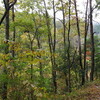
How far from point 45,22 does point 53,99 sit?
7.68 meters

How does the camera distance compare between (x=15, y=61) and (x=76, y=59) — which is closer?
(x=15, y=61)

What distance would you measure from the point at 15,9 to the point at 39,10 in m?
2.32

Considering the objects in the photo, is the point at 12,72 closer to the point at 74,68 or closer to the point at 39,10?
the point at 74,68

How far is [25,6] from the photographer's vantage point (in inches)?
463

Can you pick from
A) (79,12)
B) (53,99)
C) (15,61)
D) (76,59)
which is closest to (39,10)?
(79,12)

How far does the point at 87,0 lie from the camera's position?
12.3 metres

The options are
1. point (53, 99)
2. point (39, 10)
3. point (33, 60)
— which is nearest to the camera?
point (33, 60)

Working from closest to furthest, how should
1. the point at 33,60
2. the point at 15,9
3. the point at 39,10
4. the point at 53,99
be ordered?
the point at 33,60
the point at 53,99
the point at 15,9
the point at 39,10

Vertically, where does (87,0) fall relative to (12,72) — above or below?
above

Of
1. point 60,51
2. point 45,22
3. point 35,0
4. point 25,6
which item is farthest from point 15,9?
point 60,51

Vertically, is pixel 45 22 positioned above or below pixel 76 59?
above

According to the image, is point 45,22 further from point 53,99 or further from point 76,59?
point 53,99

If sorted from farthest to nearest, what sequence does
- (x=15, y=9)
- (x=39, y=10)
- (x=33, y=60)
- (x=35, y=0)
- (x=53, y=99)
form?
(x=39, y=10), (x=35, y=0), (x=15, y=9), (x=53, y=99), (x=33, y=60)

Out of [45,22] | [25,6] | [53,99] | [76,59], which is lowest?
[53,99]
